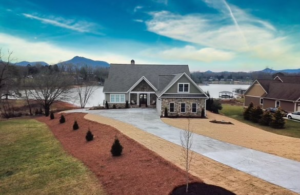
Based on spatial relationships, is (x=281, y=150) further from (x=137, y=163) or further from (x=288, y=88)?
(x=288, y=88)

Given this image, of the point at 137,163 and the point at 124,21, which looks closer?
the point at 137,163

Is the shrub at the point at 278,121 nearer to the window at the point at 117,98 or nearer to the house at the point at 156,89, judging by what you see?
the house at the point at 156,89

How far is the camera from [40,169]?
1010 centimetres

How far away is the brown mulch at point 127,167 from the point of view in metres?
7.07

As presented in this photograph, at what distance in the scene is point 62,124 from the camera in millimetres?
19188

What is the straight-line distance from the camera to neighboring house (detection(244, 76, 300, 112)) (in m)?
28.1

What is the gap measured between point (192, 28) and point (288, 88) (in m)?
18.1

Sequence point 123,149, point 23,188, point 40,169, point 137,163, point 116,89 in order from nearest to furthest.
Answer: point 23,188, point 137,163, point 40,169, point 123,149, point 116,89

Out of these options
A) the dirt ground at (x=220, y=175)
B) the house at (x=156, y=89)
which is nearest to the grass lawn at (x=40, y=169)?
the dirt ground at (x=220, y=175)

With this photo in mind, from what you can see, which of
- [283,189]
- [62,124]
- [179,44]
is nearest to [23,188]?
[283,189]

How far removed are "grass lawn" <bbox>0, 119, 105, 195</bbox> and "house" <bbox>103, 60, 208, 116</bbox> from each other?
41.6ft

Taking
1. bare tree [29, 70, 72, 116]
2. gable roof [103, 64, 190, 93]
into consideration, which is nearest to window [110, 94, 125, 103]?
gable roof [103, 64, 190, 93]

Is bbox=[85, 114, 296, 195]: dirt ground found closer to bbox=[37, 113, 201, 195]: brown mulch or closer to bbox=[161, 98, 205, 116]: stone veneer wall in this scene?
bbox=[37, 113, 201, 195]: brown mulch

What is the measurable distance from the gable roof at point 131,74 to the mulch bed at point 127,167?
16.0 metres
